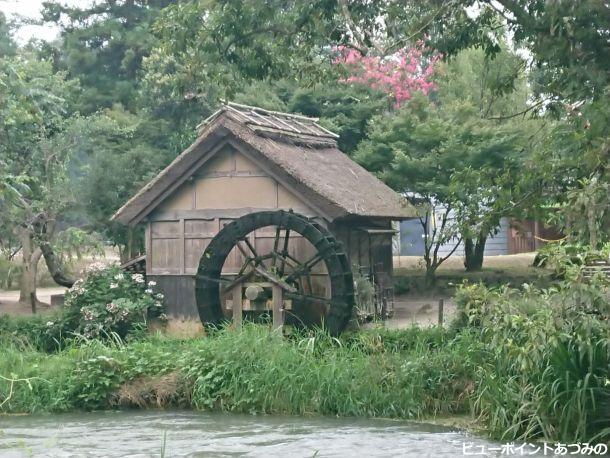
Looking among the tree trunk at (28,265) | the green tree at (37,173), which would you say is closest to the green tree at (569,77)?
the green tree at (37,173)

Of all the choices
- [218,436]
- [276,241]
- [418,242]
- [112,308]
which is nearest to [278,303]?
[276,241]

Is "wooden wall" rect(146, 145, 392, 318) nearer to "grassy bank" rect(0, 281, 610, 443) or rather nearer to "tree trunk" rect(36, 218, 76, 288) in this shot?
"grassy bank" rect(0, 281, 610, 443)

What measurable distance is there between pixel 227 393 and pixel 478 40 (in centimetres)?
574

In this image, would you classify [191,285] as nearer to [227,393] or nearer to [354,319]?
[354,319]

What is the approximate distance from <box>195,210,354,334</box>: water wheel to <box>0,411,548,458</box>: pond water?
3762mm

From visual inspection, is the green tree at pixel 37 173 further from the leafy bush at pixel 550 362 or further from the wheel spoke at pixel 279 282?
the leafy bush at pixel 550 362

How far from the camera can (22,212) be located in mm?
21375

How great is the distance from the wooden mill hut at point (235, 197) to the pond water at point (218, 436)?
495 centimetres

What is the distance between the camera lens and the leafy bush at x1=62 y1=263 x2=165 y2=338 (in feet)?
53.5

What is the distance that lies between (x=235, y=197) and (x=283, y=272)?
1689 millimetres

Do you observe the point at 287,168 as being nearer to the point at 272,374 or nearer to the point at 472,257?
the point at 272,374

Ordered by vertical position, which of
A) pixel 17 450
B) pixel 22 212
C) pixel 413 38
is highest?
pixel 413 38

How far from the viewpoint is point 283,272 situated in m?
17.0

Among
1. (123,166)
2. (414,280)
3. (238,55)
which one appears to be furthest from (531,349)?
(123,166)
